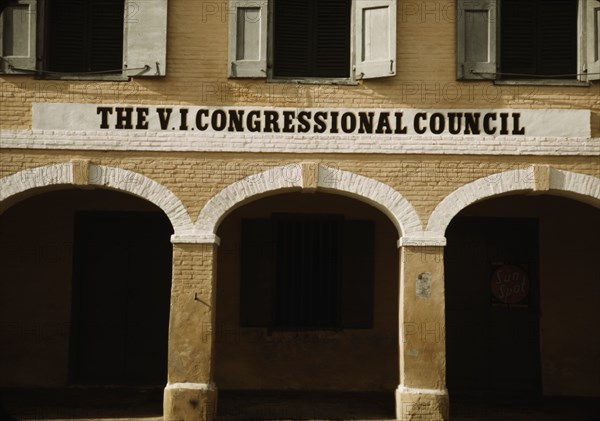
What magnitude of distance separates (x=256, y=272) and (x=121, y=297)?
2.16m

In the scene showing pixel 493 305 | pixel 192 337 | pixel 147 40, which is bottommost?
pixel 192 337

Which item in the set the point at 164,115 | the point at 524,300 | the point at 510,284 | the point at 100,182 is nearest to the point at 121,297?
the point at 100,182

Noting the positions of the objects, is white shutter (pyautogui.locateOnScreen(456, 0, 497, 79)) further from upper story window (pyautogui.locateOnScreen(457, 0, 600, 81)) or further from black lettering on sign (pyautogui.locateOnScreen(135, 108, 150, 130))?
black lettering on sign (pyautogui.locateOnScreen(135, 108, 150, 130))

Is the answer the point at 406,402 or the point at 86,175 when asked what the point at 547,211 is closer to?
the point at 406,402

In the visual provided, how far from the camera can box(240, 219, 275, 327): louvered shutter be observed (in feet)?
45.1

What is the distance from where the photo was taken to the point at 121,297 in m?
14.0

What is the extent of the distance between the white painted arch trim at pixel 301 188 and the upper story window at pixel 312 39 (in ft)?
4.41

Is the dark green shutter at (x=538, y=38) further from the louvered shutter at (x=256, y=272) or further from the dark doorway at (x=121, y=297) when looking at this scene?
the dark doorway at (x=121, y=297)

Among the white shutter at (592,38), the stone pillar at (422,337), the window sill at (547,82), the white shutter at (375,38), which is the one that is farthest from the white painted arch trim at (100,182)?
the white shutter at (592,38)

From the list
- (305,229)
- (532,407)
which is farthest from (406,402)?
(305,229)

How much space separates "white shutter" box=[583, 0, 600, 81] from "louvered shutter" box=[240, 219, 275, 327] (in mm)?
A: 5176

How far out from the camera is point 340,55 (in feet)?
40.5

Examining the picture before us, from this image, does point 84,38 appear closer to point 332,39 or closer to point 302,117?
point 302,117

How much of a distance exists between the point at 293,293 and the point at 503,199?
3578 mm
